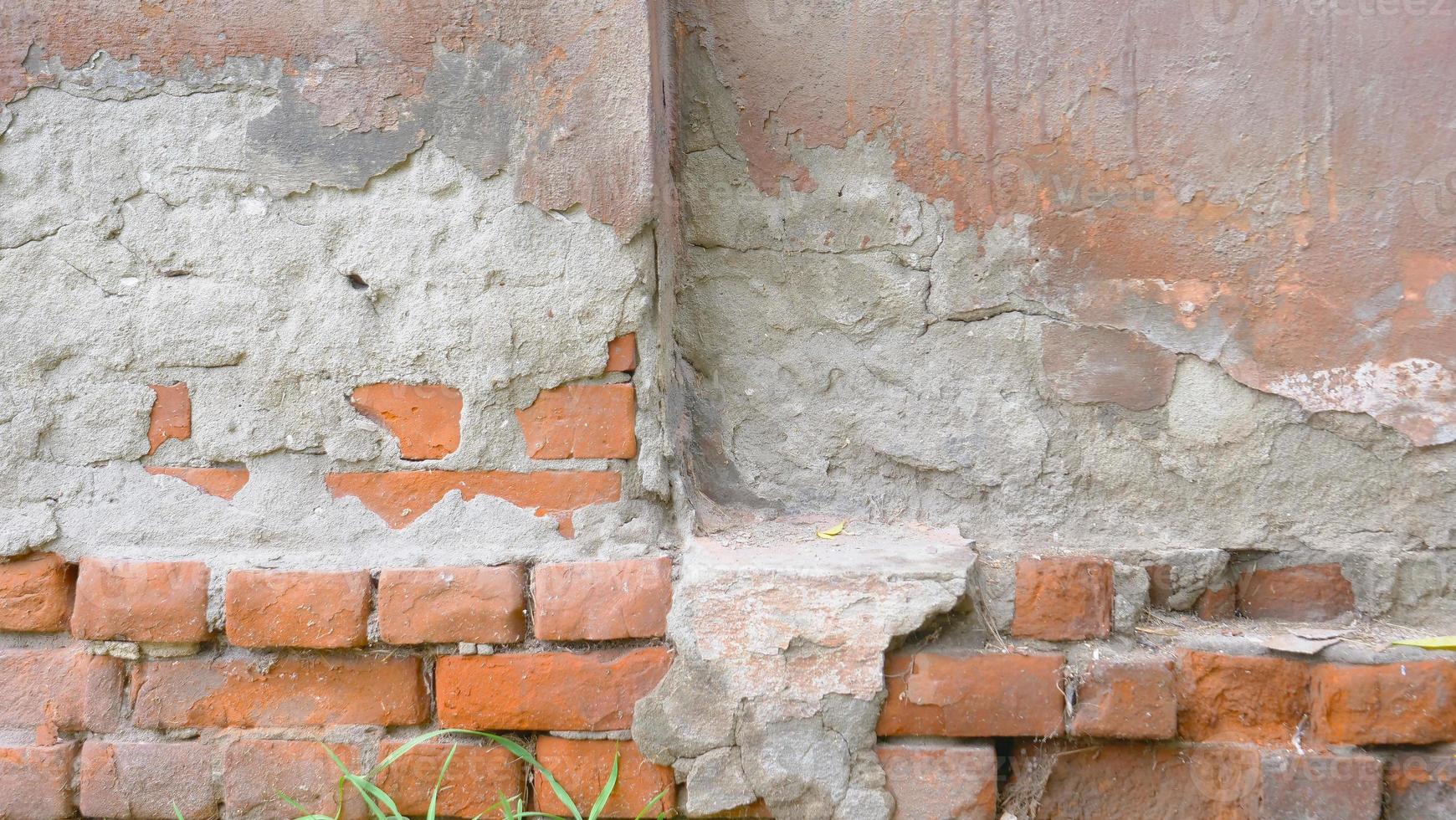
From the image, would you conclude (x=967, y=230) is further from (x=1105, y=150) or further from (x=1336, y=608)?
(x=1336, y=608)

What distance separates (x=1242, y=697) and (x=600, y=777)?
2.67 feet

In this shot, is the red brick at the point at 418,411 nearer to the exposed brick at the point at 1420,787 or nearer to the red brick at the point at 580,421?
the red brick at the point at 580,421

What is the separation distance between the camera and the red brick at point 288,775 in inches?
49.9

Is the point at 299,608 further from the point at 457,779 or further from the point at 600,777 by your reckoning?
the point at 600,777

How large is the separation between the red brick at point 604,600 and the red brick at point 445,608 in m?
0.04

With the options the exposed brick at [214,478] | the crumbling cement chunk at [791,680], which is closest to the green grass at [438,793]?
the crumbling cement chunk at [791,680]

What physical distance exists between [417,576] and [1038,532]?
852 millimetres

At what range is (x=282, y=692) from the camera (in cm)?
128

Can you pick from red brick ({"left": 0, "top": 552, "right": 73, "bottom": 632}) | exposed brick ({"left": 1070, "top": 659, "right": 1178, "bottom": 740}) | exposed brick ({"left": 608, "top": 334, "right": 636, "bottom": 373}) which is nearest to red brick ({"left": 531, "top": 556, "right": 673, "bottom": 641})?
exposed brick ({"left": 608, "top": 334, "right": 636, "bottom": 373})

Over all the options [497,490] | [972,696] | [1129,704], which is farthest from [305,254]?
[1129,704]

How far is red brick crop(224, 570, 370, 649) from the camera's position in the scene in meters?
1.25

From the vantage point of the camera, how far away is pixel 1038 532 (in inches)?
55.2

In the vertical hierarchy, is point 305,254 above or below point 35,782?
above

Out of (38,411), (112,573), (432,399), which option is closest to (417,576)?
(432,399)
